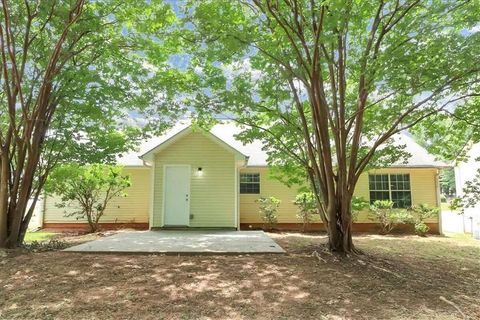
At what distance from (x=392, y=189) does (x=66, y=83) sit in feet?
38.6

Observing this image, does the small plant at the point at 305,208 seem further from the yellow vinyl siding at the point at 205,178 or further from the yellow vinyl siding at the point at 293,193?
the yellow vinyl siding at the point at 205,178

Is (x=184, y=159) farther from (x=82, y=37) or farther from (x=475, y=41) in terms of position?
(x=475, y=41)

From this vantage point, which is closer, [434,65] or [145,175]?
[434,65]

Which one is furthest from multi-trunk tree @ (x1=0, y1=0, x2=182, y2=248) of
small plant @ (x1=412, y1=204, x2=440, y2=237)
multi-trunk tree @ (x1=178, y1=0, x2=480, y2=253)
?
small plant @ (x1=412, y1=204, x2=440, y2=237)

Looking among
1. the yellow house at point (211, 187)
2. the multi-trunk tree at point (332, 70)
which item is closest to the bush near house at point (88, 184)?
the yellow house at point (211, 187)

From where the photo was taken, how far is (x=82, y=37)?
7.69 metres

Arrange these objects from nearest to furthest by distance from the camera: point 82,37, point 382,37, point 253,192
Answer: point 382,37 → point 82,37 → point 253,192

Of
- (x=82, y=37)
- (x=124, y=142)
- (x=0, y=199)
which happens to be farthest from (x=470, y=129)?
(x=0, y=199)

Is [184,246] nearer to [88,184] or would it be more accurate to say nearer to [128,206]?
[88,184]

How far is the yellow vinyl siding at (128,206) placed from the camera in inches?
522

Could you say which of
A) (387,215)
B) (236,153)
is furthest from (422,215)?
(236,153)

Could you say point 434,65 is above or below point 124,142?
above

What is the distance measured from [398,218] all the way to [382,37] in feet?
26.4

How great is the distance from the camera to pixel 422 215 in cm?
1246
